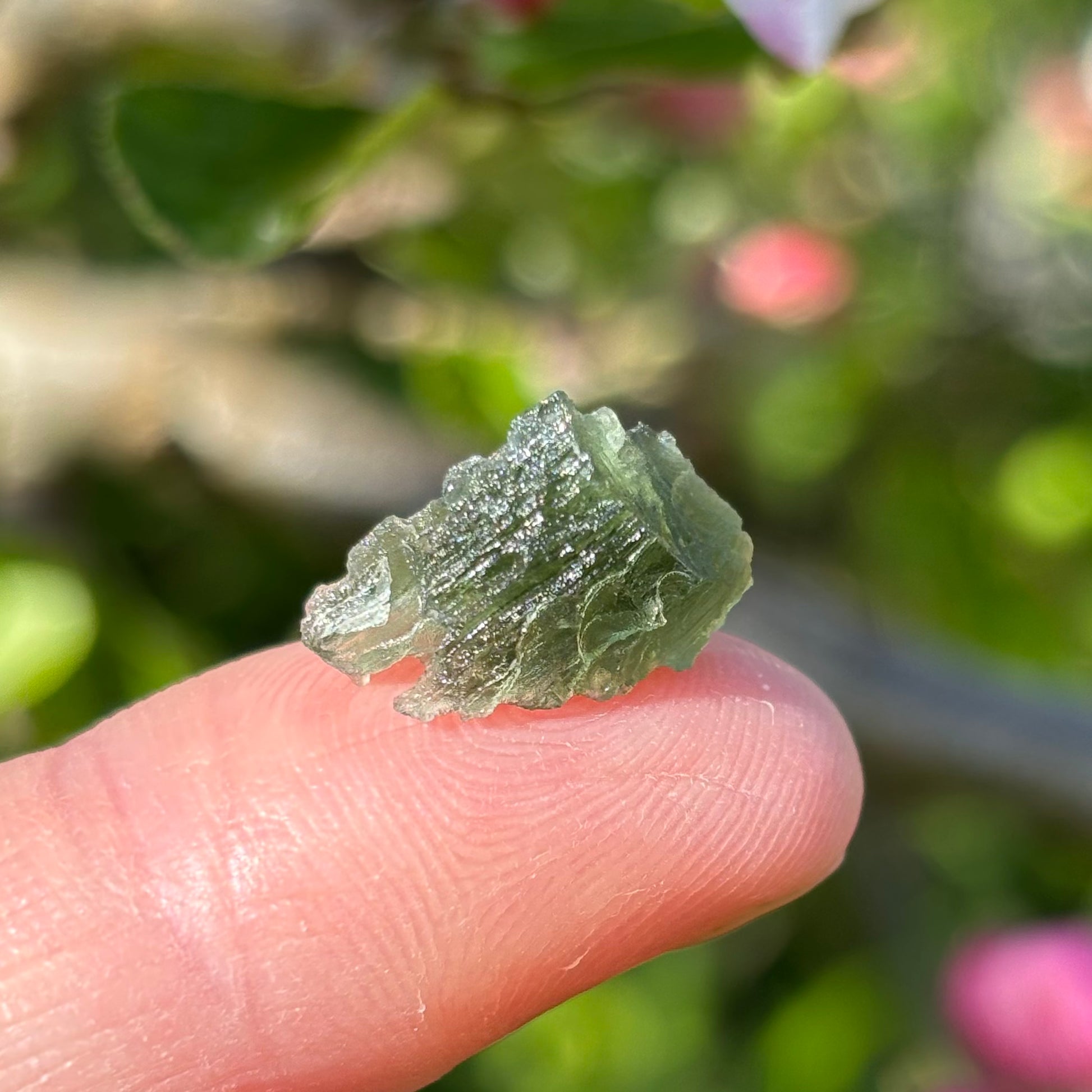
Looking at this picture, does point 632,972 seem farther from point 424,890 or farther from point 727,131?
point 727,131

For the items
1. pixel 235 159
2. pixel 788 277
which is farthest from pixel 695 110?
pixel 235 159

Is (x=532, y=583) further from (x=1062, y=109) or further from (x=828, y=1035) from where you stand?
(x=1062, y=109)

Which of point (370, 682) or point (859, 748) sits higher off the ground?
point (370, 682)

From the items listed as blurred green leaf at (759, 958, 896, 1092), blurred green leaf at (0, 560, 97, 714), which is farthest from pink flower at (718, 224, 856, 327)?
blurred green leaf at (0, 560, 97, 714)

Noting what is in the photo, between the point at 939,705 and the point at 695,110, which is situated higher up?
the point at 695,110

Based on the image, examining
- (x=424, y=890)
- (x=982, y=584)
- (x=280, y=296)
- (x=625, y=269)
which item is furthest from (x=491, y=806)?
(x=982, y=584)

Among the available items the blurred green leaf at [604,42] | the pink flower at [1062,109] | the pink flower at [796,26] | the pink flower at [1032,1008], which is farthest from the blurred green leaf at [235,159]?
the pink flower at [1062,109]

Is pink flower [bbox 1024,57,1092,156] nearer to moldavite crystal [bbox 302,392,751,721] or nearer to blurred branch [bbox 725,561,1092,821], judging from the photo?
blurred branch [bbox 725,561,1092,821]
